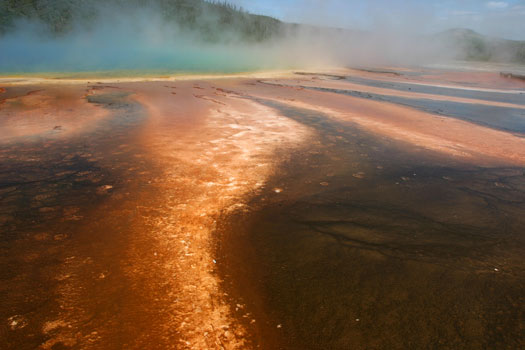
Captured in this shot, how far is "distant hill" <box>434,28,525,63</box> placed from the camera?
128 ft

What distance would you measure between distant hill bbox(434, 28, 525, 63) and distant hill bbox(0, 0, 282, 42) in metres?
25.0

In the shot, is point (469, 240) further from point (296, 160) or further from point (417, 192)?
point (296, 160)

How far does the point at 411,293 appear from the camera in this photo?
4.98ft

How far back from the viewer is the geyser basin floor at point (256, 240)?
4.33 feet

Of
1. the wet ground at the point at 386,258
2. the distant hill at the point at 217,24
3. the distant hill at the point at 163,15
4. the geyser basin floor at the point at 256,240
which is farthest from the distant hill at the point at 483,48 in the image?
the wet ground at the point at 386,258

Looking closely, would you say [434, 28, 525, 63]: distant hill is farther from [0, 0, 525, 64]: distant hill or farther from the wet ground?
the wet ground

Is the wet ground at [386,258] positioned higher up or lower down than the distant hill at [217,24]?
lower down

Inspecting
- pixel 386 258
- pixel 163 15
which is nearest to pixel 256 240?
pixel 386 258

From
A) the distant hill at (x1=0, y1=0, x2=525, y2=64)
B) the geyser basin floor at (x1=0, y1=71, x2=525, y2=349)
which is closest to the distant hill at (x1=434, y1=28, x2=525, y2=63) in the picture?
the distant hill at (x1=0, y1=0, x2=525, y2=64)

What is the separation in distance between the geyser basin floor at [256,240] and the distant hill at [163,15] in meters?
Result: 29.3

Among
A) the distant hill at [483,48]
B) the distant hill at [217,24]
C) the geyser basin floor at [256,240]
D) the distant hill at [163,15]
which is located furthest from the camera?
the distant hill at [483,48]

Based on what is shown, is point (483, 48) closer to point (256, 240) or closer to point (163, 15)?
point (163, 15)

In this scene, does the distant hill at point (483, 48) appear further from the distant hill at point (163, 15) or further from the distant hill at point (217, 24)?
the distant hill at point (163, 15)

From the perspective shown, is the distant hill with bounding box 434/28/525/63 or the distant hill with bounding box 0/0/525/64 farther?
the distant hill with bounding box 434/28/525/63
